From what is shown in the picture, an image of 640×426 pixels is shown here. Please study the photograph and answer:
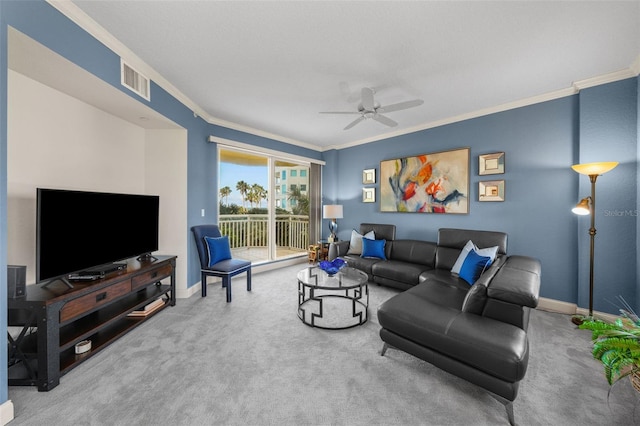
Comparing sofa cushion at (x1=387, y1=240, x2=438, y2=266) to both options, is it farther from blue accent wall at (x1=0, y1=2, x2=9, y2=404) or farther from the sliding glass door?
blue accent wall at (x1=0, y1=2, x2=9, y2=404)

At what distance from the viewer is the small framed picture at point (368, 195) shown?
4.97 meters

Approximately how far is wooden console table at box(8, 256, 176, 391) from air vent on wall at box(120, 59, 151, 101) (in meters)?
1.85

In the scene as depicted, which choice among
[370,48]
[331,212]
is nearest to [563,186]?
[370,48]

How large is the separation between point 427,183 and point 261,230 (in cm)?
365

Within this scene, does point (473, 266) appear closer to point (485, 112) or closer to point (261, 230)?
point (485, 112)

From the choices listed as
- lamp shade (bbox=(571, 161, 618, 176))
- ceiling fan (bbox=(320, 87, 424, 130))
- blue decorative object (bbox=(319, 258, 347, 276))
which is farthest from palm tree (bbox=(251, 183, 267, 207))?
lamp shade (bbox=(571, 161, 618, 176))

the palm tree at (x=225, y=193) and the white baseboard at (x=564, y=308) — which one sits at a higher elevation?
the palm tree at (x=225, y=193)

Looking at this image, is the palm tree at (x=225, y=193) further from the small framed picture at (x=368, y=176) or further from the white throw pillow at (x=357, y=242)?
the small framed picture at (x=368, y=176)

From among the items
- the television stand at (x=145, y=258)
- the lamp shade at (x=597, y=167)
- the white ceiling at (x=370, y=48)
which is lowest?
the television stand at (x=145, y=258)

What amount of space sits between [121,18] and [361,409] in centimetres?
335

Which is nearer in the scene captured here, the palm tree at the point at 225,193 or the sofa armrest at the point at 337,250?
the sofa armrest at the point at 337,250

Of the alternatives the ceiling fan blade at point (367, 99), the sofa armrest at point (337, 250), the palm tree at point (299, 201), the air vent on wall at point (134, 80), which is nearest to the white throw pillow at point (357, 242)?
the sofa armrest at point (337, 250)

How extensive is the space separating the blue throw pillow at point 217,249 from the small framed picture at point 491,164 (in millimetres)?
4055

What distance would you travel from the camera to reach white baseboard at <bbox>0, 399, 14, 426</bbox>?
1397mm
